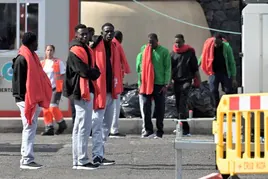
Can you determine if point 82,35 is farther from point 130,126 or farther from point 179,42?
point 130,126

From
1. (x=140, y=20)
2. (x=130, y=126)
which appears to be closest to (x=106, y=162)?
(x=130, y=126)

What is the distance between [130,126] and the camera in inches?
586

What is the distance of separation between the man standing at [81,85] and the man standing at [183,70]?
13.8 ft

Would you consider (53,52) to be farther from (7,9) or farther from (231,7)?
(231,7)

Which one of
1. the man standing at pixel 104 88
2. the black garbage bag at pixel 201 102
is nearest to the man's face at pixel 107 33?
the man standing at pixel 104 88

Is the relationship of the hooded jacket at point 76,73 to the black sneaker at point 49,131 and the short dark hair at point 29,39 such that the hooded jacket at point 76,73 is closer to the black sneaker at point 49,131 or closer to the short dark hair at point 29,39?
the short dark hair at point 29,39

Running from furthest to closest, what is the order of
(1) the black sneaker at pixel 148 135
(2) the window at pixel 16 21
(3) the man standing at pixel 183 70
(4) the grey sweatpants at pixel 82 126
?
(2) the window at pixel 16 21 < (3) the man standing at pixel 183 70 < (1) the black sneaker at pixel 148 135 < (4) the grey sweatpants at pixel 82 126

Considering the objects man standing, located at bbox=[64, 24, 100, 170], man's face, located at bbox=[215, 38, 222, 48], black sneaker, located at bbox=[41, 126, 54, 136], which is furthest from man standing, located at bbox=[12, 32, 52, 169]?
man's face, located at bbox=[215, 38, 222, 48]

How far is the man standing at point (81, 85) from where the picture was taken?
10.1 m

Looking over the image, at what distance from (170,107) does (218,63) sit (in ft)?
4.74

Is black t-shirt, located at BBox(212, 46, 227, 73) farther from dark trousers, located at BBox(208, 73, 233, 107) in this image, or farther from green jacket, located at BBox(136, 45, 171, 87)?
green jacket, located at BBox(136, 45, 171, 87)

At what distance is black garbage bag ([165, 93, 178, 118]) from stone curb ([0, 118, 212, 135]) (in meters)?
0.67

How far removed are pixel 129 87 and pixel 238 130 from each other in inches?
346

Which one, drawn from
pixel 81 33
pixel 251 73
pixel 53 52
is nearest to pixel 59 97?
pixel 53 52
